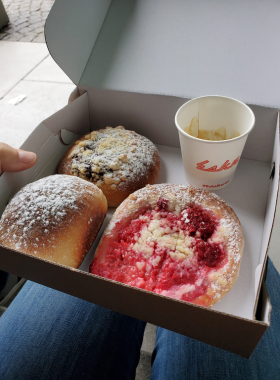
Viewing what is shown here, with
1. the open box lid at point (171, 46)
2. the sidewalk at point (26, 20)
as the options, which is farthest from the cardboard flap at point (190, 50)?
the sidewalk at point (26, 20)

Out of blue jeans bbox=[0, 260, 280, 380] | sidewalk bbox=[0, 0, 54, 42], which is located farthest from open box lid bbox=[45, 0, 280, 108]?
sidewalk bbox=[0, 0, 54, 42]

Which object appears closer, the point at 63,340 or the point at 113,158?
the point at 63,340

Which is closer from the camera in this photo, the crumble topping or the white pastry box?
the crumble topping

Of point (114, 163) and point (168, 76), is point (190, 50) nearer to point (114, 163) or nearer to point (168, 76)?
point (168, 76)

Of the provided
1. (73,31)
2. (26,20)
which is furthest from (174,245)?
(26,20)

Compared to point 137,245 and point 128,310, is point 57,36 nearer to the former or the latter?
point 137,245

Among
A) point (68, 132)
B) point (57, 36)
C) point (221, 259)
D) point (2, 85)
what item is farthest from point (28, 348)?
point (2, 85)

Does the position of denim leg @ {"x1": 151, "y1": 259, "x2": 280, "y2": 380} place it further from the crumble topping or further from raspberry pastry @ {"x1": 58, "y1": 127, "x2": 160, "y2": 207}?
raspberry pastry @ {"x1": 58, "y1": 127, "x2": 160, "y2": 207}
